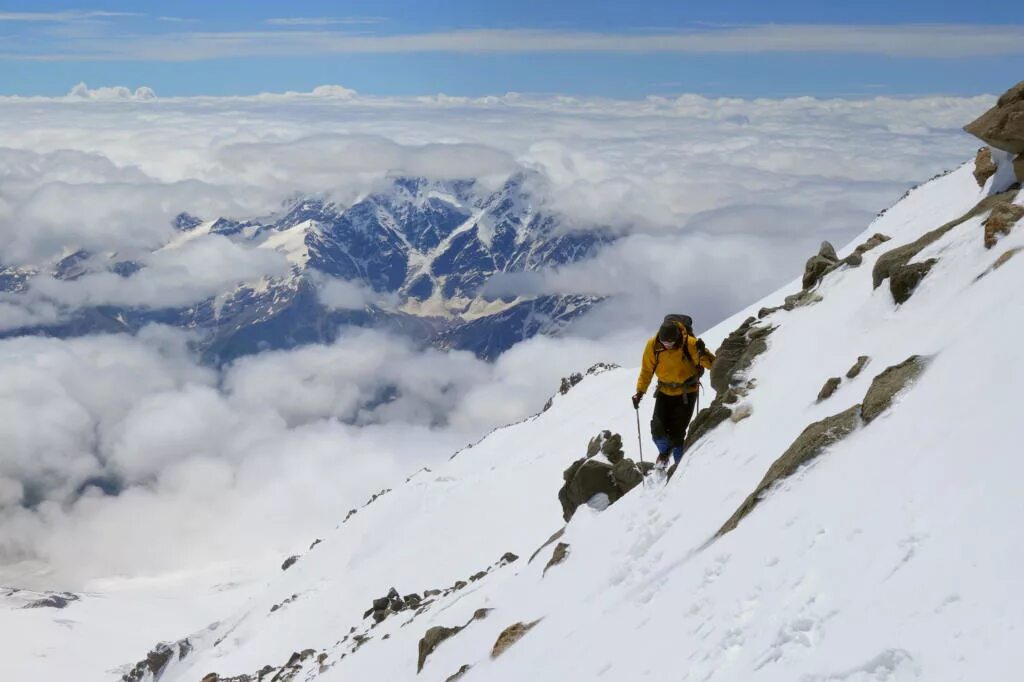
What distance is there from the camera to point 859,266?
23125 mm

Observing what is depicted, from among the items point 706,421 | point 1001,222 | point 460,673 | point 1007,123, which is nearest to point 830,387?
point 706,421

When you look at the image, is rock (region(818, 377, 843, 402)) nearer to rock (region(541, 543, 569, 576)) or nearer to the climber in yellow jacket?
the climber in yellow jacket

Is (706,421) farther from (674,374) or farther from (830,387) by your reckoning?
(830,387)

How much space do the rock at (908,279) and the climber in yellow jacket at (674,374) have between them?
13.6ft

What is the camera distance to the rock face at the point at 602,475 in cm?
2292

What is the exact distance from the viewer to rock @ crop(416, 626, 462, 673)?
2109 cm

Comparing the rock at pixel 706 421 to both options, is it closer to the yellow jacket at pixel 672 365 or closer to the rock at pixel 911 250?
the yellow jacket at pixel 672 365

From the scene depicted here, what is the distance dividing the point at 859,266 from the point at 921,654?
1831 centimetres

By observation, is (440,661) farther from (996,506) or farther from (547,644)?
(996,506)

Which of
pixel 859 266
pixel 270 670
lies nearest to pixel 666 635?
pixel 859 266

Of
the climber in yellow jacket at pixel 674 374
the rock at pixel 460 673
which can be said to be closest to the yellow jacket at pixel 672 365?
the climber in yellow jacket at pixel 674 374

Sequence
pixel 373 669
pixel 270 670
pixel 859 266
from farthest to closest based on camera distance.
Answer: pixel 270 670 → pixel 373 669 → pixel 859 266

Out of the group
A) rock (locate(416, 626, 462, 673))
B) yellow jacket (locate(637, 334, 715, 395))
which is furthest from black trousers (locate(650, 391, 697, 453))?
rock (locate(416, 626, 462, 673))

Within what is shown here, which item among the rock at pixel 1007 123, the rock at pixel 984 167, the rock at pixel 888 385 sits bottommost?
the rock at pixel 888 385
